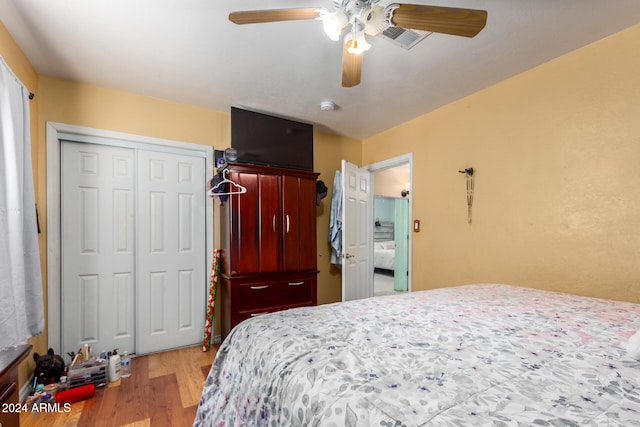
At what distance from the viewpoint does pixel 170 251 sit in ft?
9.53

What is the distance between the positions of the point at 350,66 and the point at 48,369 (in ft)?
9.73

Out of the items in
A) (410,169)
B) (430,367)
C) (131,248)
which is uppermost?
(410,169)

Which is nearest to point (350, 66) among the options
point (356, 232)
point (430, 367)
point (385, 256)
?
point (430, 367)

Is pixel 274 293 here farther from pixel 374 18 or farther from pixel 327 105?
pixel 374 18

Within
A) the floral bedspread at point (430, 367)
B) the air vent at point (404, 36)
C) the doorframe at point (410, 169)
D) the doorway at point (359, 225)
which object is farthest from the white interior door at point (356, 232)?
the floral bedspread at point (430, 367)

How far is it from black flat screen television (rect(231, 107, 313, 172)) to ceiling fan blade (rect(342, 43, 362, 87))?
145cm

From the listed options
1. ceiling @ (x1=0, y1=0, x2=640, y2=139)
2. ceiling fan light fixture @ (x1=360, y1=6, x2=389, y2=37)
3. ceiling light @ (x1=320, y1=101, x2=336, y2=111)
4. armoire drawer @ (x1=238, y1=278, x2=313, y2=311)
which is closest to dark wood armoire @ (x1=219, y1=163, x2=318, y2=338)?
armoire drawer @ (x1=238, y1=278, x2=313, y2=311)

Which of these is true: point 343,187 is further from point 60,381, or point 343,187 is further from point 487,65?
point 60,381

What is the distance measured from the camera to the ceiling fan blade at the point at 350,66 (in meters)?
1.60

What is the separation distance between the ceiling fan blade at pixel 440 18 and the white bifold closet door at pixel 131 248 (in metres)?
2.42

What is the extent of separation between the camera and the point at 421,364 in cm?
84

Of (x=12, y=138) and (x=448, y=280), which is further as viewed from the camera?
(x=448, y=280)

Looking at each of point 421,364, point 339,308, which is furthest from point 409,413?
point 339,308

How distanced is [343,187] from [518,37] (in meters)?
1.92
